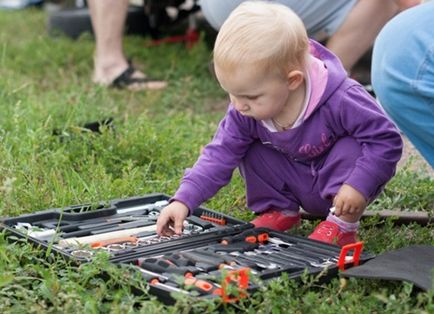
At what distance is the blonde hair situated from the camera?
108 inches

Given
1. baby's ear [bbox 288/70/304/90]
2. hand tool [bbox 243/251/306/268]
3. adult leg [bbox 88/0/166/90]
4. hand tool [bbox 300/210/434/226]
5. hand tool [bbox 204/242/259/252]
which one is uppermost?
baby's ear [bbox 288/70/304/90]

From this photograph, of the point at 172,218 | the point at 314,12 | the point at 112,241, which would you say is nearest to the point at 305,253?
the point at 172,218

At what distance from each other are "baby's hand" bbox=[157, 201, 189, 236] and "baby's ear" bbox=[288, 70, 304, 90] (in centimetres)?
47

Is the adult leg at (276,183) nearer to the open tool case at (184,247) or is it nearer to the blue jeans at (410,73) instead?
the open tool case at (184,247)

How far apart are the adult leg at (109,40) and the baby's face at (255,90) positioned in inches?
108

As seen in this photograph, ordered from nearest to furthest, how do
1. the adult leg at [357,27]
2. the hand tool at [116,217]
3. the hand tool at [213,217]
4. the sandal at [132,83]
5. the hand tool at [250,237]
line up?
1. the hand tool at [250,237]
2. the hand tool at [116,217]
3. the hand tool at [213,217]
4. the adult leg at [357,27]
5. the sandal at [132,83]

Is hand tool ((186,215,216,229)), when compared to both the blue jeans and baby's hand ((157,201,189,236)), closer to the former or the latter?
baby's hand ((157,201,189,236))

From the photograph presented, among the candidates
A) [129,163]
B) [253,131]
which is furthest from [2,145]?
[253,131]

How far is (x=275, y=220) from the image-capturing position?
3174 millimetres

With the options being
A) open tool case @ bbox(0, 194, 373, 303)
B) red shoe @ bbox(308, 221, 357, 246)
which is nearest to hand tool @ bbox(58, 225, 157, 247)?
open tool case @ bbox(0, 194, 373, 303)

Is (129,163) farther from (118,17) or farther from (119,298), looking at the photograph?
(118,17)

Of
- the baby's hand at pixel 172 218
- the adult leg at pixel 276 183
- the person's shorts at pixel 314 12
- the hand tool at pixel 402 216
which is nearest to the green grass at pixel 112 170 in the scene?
the hand tool at pixel 402 216

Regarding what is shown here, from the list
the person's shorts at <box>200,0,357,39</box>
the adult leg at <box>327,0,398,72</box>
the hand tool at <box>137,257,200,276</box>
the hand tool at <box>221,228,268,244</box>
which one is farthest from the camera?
the adult leg at <box>327,0,398,72</box>

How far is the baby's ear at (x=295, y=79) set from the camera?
2826 millimetres
